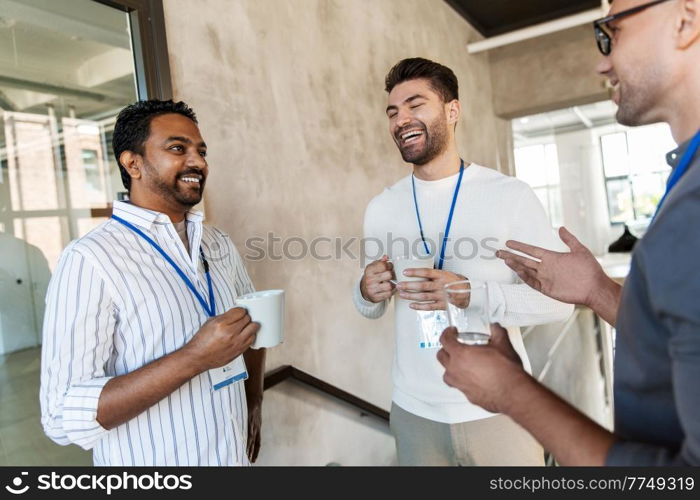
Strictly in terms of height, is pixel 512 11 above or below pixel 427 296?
above

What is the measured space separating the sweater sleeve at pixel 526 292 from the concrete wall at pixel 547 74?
4.32 metres

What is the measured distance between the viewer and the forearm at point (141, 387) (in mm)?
1107

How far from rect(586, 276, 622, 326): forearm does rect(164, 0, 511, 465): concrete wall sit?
144 centimetres

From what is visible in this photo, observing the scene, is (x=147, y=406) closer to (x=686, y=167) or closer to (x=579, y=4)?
(x=686, y=167)

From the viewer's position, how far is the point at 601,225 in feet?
29.1

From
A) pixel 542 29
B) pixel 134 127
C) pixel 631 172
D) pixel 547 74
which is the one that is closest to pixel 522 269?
pixel 134 127

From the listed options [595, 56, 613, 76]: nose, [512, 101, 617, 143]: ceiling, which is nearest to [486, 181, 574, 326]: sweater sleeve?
[595, 56, 613, 76]: nose

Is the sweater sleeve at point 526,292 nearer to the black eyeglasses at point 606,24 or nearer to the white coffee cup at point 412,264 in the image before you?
the white coffee cup at point 412,264

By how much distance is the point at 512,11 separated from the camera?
17.2 feet

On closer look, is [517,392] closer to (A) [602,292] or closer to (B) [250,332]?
(A) [602,292]

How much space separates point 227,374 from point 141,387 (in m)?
0.25

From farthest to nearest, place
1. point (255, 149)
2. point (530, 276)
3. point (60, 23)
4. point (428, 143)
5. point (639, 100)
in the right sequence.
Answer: point (255, 149) < point (428, 143) < point (60, 23) < point (530, 276) < point (639, 100)

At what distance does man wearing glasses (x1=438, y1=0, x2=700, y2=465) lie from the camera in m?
0.60
